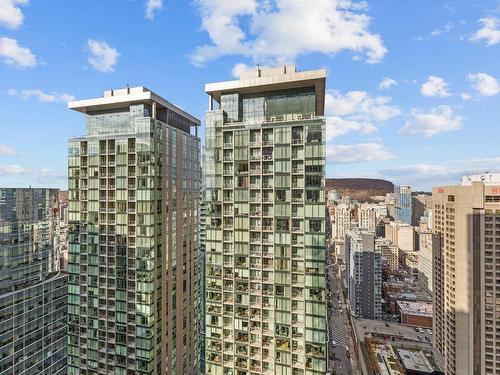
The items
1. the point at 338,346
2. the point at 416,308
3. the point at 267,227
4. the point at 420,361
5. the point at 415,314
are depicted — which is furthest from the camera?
the point at 416,308

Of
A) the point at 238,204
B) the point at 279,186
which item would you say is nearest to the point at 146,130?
the point at 238,204

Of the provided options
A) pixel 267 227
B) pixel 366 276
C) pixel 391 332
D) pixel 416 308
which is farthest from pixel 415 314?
pixel 267 227

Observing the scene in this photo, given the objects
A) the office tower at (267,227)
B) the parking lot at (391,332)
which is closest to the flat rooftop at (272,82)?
the office tower at (267,227)

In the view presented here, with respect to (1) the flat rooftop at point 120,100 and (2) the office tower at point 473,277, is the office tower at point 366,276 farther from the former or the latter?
(1) the flat rooftop at point 120,100

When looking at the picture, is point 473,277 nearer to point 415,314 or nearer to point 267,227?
point 267,227

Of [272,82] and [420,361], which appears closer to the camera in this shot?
Answer: [272,82]

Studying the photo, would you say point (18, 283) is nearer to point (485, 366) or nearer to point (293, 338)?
point (293, 338)
